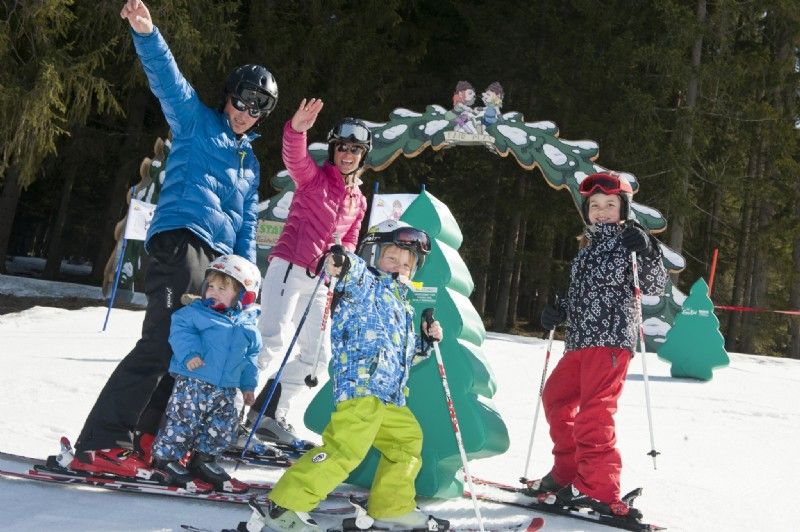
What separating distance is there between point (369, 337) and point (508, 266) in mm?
16478

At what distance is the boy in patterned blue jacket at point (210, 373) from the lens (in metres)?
3.24

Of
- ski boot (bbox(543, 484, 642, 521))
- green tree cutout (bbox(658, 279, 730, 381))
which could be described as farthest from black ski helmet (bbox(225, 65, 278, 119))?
green tree cutout (bbox(658, 279, 730, 381))

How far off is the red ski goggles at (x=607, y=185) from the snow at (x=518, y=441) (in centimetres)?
131

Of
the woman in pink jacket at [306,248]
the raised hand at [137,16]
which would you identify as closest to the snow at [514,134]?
the woman in pink jacket at [306,248]

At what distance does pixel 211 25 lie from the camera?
1374 cm

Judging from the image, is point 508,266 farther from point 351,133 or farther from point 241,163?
point 241,163

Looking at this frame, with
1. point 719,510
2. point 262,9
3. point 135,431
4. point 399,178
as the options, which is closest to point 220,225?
point 135,431

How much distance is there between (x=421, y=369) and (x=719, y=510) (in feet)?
5.47

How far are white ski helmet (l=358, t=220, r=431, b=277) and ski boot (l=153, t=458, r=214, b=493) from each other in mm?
1149

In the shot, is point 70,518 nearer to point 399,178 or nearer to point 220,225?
point 220,225

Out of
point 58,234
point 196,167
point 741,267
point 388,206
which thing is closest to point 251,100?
point 196,167

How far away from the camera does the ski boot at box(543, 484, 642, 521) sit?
11.2 ft

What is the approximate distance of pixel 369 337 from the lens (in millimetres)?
3053

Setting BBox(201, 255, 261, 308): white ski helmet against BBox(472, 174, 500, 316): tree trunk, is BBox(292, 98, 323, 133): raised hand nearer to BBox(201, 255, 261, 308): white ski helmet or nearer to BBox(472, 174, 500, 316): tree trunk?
BBox(201, 255, 261, 308): white ski helmet
